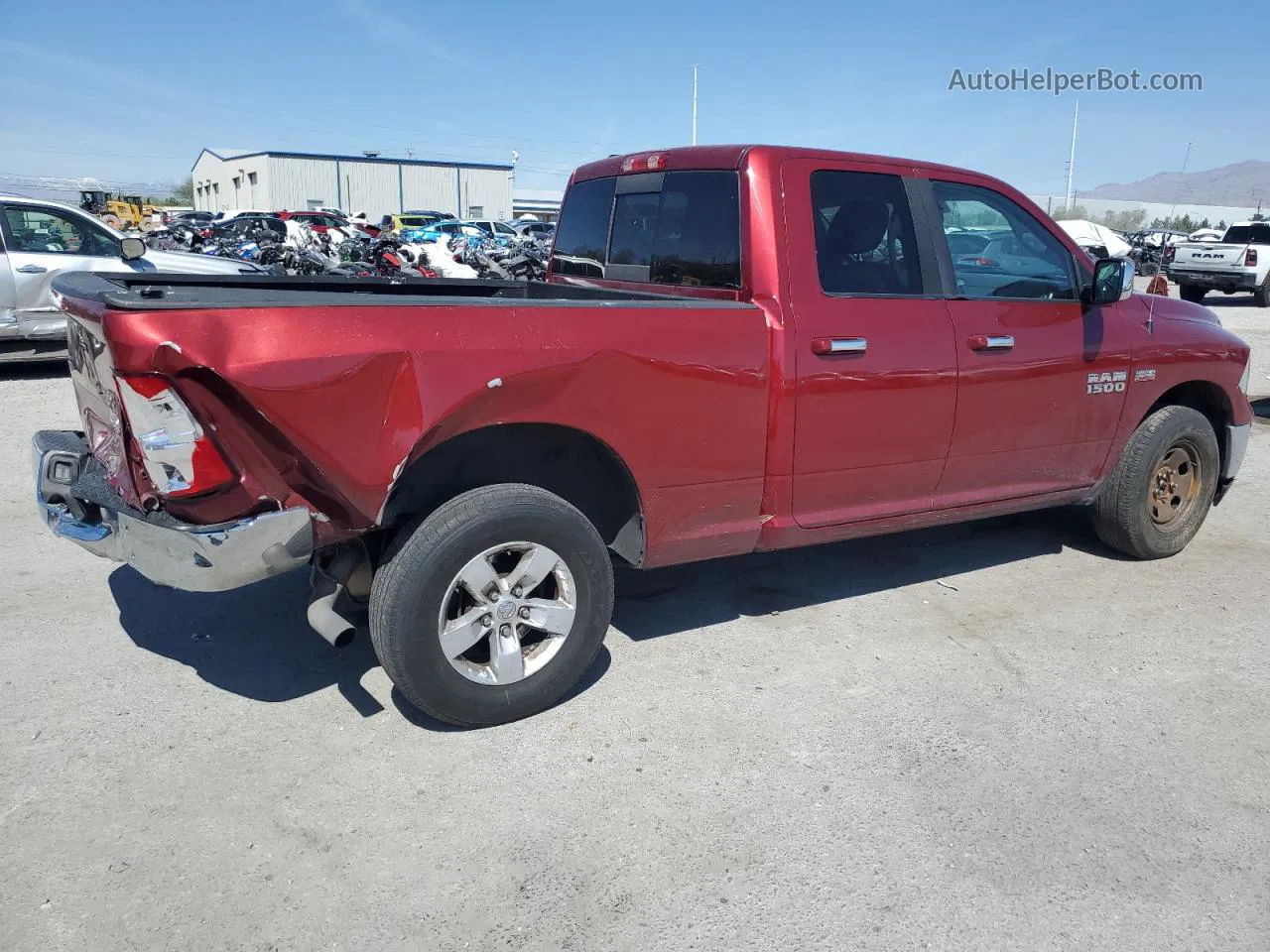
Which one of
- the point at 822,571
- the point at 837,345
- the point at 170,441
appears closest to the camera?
the point at 170,441

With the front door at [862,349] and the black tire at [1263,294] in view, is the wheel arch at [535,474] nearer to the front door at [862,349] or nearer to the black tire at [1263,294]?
the front door at [862,349]

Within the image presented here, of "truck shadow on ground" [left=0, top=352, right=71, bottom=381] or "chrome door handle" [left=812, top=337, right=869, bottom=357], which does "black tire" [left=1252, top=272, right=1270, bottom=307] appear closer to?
"chrome door handle" [left=812, top=337, right=869, bottom=357]

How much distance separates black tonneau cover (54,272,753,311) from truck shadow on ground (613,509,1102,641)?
1.44 meters

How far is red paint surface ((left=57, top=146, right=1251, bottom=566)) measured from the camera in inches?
112

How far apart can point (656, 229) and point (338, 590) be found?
2083mm

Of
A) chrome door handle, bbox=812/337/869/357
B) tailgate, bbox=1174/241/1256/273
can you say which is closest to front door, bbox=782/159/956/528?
chrome door handle, bbox=812/337/869/357

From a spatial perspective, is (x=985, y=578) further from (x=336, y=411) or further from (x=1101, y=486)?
(x=336, y=411)

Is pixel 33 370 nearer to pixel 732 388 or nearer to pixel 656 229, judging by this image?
pixel 656 229

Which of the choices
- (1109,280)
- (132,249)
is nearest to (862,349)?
(1109,280)

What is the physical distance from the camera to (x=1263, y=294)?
22.0 m

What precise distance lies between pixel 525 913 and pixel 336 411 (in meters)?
1.49

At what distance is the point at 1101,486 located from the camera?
16.7ft

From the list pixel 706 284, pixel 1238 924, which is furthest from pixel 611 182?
pixel 1238 924

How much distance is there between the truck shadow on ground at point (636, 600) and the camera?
3834mm
